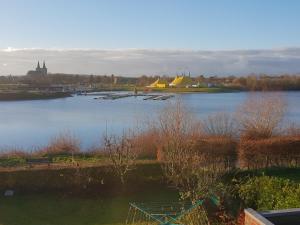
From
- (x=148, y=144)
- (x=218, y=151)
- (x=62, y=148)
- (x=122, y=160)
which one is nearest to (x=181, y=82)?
(x=62, y=148)

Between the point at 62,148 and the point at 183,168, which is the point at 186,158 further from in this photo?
the point at 62,148

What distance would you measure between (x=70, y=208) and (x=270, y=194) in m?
5.57

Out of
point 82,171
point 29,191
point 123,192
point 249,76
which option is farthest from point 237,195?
point 249,76

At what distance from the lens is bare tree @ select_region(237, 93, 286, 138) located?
63.6 ft

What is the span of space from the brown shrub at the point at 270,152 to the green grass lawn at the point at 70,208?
3642 millimetres

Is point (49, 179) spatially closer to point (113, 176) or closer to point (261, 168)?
point (113, 176)

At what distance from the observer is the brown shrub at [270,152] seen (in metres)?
16.6

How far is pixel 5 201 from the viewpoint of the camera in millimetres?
13258

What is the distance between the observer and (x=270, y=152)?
1672cm

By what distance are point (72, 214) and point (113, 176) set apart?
248cm

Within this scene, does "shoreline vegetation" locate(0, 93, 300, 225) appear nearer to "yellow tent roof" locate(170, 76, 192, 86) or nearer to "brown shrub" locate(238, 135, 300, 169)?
"brown shrub" locate(238, 135, 300, 169)

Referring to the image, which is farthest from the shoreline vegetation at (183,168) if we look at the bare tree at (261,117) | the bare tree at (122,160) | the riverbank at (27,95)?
the riverbank at (27,95)

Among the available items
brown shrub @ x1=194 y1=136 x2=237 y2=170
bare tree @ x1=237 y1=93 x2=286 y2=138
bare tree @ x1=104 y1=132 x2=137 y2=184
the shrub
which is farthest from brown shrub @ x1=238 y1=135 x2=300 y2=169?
the shrub

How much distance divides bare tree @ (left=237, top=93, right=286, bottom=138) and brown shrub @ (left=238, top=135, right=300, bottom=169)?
182 centimetres
